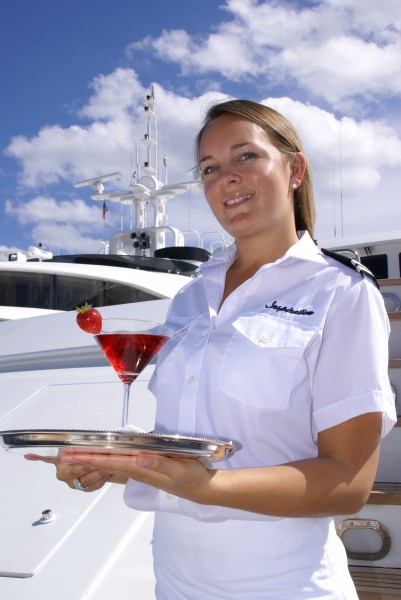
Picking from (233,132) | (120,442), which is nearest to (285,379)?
(120,442)

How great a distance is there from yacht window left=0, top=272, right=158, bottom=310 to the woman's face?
5.94 metres

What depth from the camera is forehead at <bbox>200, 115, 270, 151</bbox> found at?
1.54 metres

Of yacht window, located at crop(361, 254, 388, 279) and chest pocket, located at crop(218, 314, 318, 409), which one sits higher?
yacht window, located at crop(361, 254, 388, 279)

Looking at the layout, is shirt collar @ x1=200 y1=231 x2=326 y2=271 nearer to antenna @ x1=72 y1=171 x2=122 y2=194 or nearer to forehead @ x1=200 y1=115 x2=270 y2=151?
forehead @ x1=200 y1=115 x2=270 y2=151

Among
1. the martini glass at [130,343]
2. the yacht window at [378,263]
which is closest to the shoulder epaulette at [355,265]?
the martini glass at [130,343]

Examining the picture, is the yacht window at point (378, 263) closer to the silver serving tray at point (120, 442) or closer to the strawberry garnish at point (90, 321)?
the strawberry garnish at point (90, 321)

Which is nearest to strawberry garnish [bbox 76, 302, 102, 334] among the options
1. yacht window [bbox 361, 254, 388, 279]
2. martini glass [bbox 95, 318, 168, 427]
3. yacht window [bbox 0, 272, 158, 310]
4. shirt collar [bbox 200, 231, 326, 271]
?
martini glass [bbox 95, 318, 168, 427]

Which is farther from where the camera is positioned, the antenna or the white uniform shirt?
the antenna

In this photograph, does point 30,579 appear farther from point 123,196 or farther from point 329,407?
point 123,196

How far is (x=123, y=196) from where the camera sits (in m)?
11.2

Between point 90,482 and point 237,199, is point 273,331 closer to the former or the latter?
point 237,199

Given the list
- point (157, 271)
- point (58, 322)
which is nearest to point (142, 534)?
point (58, 322)

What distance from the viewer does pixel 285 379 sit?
123 centimetres

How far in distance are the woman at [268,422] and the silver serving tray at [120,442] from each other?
0.02 meters
